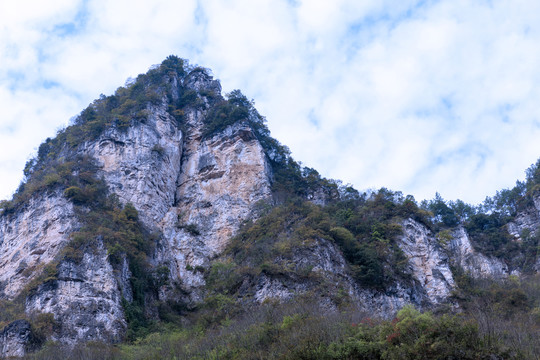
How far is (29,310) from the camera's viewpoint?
25.5 m

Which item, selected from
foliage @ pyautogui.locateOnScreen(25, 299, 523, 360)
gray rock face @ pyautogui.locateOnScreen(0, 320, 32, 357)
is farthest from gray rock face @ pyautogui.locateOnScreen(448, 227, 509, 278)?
gray rock face @ pyautogui.locateOnScreen(0, 320, 32, 357)

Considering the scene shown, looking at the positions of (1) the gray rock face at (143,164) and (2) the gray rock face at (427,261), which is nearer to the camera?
(2) the gray rock face at (427,261)

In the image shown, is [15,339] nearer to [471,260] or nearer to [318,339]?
[318,339]

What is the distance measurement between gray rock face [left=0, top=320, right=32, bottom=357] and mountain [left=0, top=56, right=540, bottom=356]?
6 cm

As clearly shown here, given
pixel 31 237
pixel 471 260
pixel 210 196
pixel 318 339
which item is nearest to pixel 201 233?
pixel 210 196

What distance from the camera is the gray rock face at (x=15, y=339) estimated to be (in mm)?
22438

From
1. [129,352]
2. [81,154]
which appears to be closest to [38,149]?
[81,154]

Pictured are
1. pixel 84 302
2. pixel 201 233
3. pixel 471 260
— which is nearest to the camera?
pixel 84 302

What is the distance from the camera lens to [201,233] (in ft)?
122

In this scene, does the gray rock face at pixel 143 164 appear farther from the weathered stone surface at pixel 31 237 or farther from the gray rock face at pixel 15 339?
the gray rock face at pixel 15 339

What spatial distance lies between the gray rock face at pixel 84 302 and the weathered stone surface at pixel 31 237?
284cm

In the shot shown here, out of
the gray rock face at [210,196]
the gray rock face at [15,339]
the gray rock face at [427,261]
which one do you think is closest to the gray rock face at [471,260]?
the gray rock face at [427,261]

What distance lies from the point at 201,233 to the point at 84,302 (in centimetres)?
1239

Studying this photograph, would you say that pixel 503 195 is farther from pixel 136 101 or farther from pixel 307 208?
pixel 136 101
